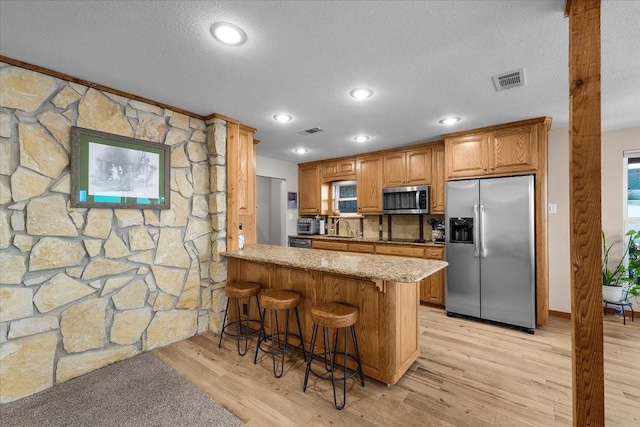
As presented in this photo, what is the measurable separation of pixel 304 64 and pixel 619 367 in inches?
144

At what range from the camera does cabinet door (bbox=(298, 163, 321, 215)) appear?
5.66 metres

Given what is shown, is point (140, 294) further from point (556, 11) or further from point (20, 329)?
point (556, 11)

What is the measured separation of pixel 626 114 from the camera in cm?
308

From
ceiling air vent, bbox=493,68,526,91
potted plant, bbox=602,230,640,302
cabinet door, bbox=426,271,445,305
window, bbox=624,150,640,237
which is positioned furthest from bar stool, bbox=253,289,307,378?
window, bbox=624,150,640,237

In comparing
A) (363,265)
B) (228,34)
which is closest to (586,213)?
(363,265)

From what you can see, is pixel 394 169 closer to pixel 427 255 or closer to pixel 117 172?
pixel 427 255

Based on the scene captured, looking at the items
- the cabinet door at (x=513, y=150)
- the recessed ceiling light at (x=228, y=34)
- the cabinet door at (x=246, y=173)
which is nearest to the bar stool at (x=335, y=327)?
the cabinet door at (x=246, y=173)

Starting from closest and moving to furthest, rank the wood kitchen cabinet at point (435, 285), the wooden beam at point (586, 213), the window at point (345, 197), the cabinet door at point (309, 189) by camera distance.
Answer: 1. the wooden beam at point (586, 213)
2. the wood kitchen cabinet at point (435, 285)
3. the window at point (345, 197)
4. the cabinet door at point (309, 189)

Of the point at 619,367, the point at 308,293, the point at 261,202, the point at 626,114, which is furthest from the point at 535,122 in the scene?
the point at 261,202

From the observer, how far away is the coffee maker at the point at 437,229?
4.23 m

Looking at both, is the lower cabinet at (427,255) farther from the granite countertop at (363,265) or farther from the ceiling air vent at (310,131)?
the ceiling air vent at (310,131)

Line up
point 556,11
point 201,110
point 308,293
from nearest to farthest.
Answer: point 556,11
point 308,293
point 201,110

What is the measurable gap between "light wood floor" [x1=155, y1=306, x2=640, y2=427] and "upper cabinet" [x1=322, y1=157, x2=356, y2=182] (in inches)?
120

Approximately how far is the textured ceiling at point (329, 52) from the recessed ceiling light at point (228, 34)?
0.13 feet
